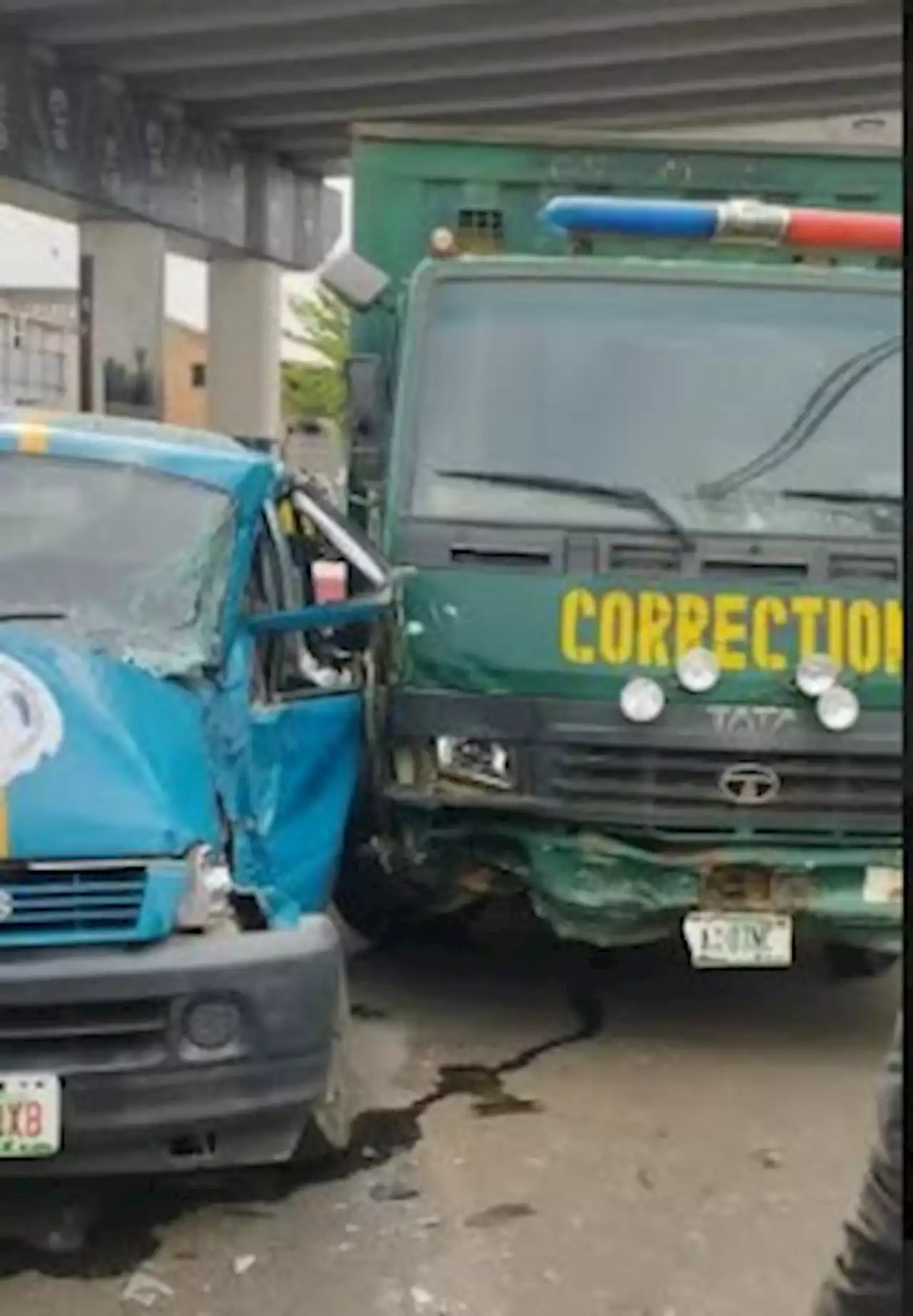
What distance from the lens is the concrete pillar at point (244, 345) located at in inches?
902

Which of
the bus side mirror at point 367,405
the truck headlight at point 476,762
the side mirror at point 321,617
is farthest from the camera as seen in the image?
the bus side mirror at point 367,405

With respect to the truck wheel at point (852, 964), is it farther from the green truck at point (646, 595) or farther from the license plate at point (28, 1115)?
the license plate at point (28, 1115)

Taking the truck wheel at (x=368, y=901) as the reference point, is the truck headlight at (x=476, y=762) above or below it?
above

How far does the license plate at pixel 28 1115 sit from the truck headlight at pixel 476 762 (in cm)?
216

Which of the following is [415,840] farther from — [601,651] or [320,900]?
[601,651]

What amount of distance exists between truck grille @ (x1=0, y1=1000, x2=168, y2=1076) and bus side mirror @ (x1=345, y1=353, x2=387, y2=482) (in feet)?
9.50

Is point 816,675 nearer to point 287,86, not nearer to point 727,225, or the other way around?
point 727,225

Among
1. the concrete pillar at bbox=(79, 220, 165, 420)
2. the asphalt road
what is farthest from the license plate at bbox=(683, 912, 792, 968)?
the concrete pillar at bbox=(79, 220, 165, 420)

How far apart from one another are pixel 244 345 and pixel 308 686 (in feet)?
56.8

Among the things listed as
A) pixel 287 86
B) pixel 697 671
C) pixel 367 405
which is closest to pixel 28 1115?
pixel 697 671

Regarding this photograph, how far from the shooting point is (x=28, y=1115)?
4684 mm

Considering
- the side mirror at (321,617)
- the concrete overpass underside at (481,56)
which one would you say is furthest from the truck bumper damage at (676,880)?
the concrete overpass underside at (481,56)

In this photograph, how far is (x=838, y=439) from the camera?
22.7ft

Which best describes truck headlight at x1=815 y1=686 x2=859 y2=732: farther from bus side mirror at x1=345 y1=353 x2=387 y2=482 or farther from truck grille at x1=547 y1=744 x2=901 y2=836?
bus side mirror at x1=345 y1=353 x2=387 y2=482
